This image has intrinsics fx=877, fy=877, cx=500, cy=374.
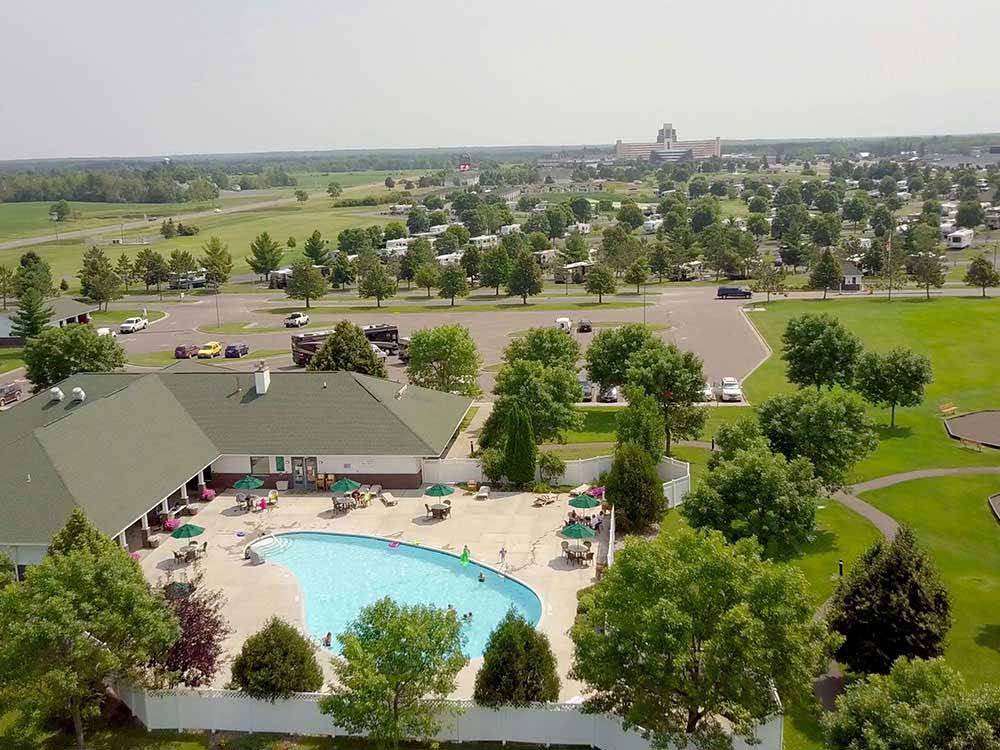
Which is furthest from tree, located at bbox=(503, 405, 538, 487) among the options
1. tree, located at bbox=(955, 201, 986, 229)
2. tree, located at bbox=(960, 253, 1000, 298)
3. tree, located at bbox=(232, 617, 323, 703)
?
tree, located at bbox=(955, 201, 986, 229)

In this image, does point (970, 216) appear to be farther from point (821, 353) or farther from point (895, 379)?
point (895, 379)

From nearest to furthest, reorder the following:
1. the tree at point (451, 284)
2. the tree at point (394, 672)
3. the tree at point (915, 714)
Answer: the tree at point (915, 714) < the tree at point (394, 672) < the tree at point (451, 284)

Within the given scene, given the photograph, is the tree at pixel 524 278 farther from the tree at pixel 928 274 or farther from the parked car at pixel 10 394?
the parked car at pixel 10 394

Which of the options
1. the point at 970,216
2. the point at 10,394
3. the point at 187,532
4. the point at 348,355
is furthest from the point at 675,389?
the point at 970,216

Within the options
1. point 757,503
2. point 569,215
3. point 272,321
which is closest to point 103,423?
point 757,503

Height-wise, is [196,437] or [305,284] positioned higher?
[196,437]

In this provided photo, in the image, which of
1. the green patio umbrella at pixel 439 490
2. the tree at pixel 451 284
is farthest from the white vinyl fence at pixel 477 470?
the tree at pixel 451 284
